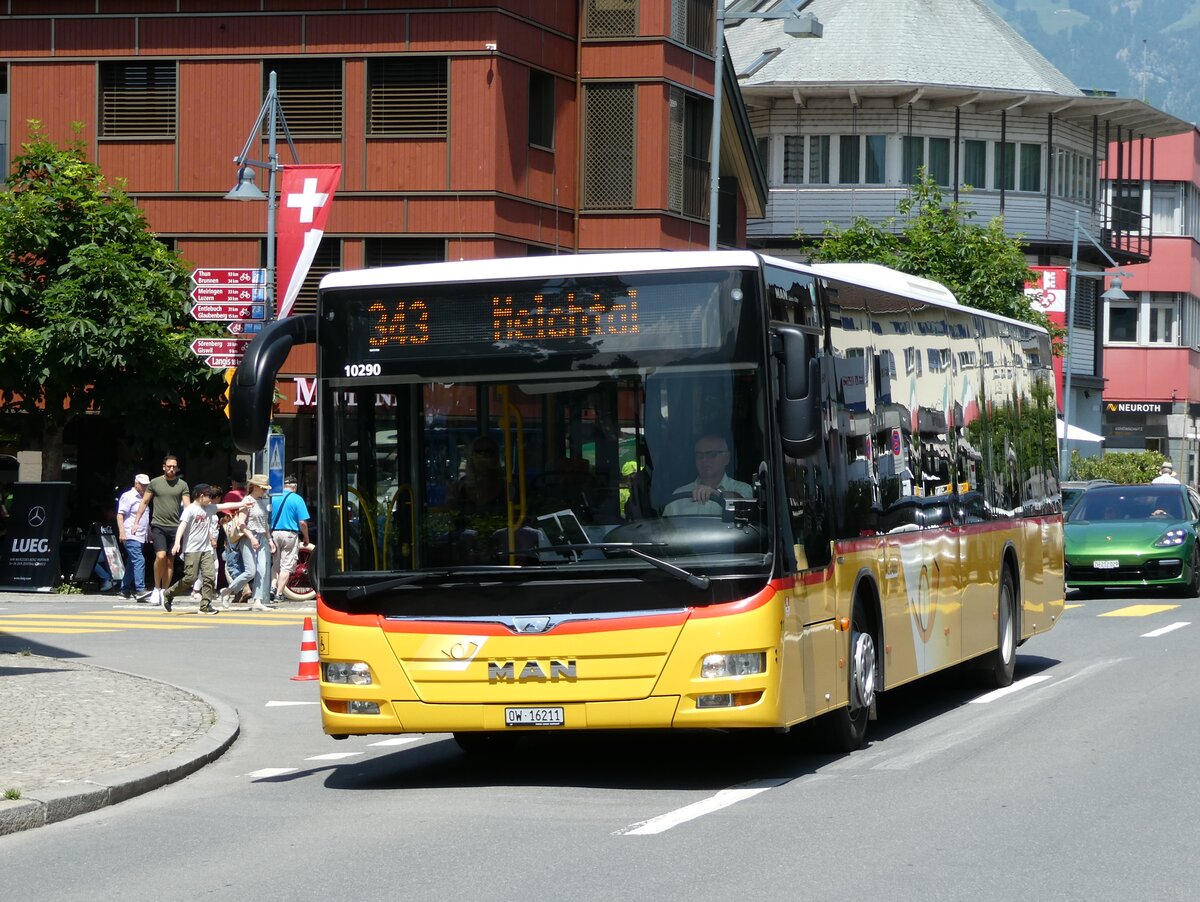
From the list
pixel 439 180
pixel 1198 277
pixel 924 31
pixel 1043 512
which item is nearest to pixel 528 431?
pixel 1043 512

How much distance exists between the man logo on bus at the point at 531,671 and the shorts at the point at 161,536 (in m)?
17.1

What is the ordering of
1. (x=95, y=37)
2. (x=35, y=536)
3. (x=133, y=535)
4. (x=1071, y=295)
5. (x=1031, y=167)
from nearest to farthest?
(x=133, y=535) → (x=35, y=536) → (x=95, y=37) → (x=1071, y=295) → (x=1031, y=167)

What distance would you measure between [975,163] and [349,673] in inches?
2010

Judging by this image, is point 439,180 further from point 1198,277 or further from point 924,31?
point 1198,277

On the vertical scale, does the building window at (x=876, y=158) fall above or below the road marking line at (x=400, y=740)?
above

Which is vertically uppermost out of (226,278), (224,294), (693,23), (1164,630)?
(693,23)

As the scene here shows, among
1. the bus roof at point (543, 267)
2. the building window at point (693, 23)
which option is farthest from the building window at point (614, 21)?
the bus roof at point (543, 267)

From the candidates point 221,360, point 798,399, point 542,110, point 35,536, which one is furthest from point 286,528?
point 798,399

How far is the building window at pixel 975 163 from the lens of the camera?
5891 centimetres

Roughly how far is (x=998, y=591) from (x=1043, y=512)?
2466mm

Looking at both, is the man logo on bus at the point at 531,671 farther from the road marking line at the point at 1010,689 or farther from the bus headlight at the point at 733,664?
the road marking line at the point at 1010,689

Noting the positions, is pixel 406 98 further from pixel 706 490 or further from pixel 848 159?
pixel 706 490

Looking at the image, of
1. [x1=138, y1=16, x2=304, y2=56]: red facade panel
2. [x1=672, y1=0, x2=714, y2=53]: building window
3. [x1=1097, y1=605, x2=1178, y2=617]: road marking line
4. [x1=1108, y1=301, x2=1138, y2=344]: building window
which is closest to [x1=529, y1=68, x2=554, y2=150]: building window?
[x1=672, y1=0, x2=714, y2=53]: building window

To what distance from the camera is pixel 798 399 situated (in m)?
10.1
